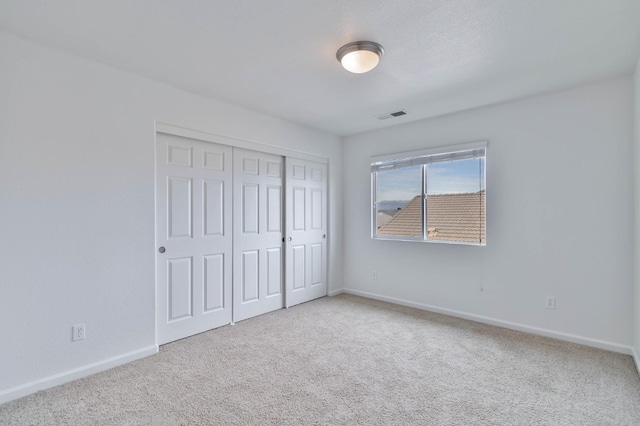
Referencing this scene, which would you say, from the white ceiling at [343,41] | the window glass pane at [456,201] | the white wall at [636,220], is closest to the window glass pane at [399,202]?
the window glass pane at [456,201]

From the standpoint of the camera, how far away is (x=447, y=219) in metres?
3.89

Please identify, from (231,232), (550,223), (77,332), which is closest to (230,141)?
(231,232)

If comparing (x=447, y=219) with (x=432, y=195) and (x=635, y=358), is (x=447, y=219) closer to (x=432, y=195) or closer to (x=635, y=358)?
(x=432, y=195)

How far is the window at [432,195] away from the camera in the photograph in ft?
12.0

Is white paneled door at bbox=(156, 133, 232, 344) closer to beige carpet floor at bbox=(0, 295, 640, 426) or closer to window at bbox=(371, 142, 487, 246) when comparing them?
beige carpet floor at bbox=(0, 295, 640, 426)

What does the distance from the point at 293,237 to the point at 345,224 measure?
3.45ft

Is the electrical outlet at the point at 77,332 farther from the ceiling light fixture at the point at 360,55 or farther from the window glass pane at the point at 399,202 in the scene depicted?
the window glass pane at the point at 399,202

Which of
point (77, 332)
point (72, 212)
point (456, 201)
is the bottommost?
point (77, 332)

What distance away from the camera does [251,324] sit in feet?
11.7

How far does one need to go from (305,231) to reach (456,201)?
2018 mm

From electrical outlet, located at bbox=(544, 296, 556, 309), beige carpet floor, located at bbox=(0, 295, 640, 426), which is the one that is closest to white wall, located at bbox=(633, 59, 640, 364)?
beige carpet floor, located at bbox=(0, 295, 640, 426)

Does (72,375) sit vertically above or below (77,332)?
below

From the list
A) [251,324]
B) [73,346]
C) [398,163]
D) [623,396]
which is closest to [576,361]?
[623,396]

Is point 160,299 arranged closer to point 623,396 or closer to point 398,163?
point 398,163
